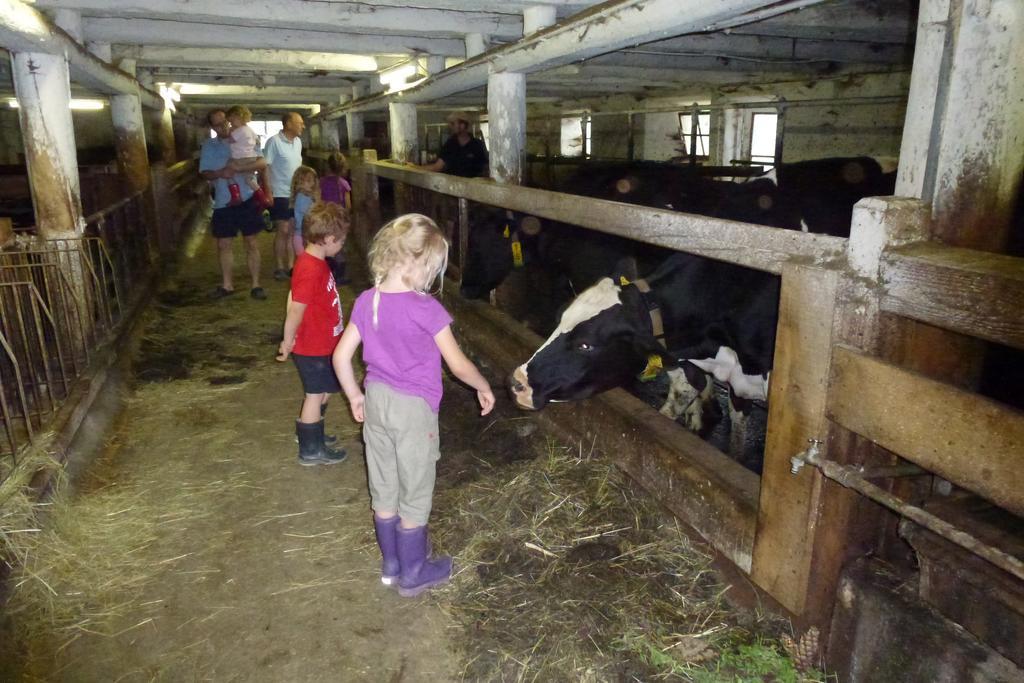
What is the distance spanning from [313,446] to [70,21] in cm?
415

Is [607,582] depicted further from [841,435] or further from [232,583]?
[232,583]

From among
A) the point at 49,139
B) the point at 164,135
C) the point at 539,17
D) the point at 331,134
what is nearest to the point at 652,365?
the point at 539,17

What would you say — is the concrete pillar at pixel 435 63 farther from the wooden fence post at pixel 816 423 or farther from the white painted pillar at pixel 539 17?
the wooden fence post at pixel 816 423

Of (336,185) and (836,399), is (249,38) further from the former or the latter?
(836,399)

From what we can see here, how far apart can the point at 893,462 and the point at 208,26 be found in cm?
671

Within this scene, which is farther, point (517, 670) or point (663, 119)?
point (663, 119)

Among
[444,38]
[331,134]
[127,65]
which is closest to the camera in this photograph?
[444,38]

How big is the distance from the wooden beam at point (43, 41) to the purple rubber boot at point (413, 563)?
3.35 meters

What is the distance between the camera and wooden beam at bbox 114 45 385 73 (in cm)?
825

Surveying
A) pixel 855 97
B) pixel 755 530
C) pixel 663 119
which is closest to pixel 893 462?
pixel 755 530

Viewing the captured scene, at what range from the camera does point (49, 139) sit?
4.84 metres

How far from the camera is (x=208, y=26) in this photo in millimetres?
6625

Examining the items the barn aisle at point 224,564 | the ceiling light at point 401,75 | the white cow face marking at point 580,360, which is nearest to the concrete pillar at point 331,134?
the ceiling light at point 401,75

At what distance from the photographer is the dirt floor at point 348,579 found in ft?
8.13
